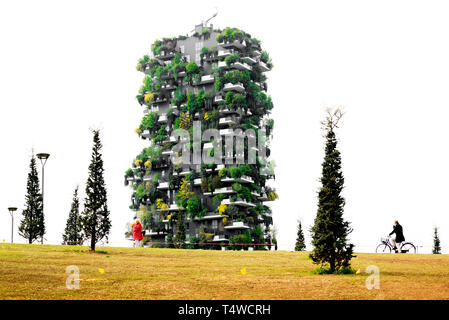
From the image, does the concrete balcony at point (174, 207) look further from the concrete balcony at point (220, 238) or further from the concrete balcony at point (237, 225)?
the concrete balcony at point (237, 225)

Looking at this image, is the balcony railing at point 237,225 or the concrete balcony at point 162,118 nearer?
the balcony railing at point 237,225

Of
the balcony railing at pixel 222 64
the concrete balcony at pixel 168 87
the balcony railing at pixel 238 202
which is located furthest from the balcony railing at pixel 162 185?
the balcony railing at pixel 222 64

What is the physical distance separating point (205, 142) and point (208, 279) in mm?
85447

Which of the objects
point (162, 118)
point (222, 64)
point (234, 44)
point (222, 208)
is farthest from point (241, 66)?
point (222, 208)

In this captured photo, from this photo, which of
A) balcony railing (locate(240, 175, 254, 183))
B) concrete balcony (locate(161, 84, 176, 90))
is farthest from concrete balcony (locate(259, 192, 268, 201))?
concrete balcony (locate(161, 84, 176, 90))

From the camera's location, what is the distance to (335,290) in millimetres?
24234

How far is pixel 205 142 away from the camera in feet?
369

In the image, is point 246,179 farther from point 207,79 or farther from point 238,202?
point 207,79

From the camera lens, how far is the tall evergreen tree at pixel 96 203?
4907 cm

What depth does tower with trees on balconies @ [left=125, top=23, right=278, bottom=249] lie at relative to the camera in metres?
108

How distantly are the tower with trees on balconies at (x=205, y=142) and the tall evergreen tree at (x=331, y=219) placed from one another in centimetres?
7194

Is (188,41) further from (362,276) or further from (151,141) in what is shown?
(362,276)
